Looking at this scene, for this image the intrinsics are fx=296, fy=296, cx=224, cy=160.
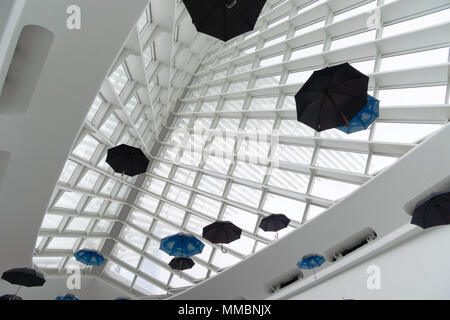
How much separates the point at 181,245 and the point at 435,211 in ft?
31.4

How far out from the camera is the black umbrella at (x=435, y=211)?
7718 mm

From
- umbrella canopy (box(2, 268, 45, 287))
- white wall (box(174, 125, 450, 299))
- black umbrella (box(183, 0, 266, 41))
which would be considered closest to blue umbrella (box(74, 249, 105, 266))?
umbrella canopy (box(2, 268, 45, 287))

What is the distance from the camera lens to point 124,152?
11.7m

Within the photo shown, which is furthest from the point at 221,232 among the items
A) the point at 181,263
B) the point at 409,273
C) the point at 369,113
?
the point at 369,113

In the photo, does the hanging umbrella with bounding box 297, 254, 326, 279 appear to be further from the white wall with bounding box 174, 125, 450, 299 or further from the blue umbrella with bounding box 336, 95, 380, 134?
the blue umbrella with bounding box 336, 95, 380, 134

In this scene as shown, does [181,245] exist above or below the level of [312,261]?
below

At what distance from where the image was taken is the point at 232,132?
61.2ft

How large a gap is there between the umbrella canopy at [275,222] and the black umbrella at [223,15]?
9.20 metres

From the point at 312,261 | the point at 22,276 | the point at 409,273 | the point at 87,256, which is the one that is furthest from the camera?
the point at 87,256

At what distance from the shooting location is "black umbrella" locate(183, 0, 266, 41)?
6027mm

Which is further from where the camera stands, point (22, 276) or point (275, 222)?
point (275, 222)

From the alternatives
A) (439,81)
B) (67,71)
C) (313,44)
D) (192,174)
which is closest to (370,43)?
(439,81)

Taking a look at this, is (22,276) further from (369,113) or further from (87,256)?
(369,113)

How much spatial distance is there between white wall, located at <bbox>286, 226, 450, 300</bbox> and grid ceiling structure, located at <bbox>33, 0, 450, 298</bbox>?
3241 millimetres
